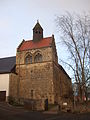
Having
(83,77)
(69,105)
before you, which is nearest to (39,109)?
(69,105)

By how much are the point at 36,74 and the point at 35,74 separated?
0.21m

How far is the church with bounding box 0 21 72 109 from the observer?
97.1ft

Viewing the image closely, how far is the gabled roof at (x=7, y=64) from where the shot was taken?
99.7 ft

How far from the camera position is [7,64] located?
33156 mm

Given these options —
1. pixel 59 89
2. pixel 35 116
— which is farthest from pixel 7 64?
pixel 35 116

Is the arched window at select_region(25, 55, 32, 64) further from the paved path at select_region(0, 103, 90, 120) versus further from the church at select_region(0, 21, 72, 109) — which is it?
the paved path at select_region(0, 103, 90, 120)

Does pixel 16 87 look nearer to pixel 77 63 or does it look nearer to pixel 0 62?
pixel 0 62

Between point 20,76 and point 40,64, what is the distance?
4877mm

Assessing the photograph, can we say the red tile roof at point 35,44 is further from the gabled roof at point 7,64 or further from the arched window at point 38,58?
the gabled roof at point 7,64

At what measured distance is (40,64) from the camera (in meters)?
31.3

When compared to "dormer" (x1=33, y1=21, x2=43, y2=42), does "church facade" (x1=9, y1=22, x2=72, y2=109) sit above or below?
below

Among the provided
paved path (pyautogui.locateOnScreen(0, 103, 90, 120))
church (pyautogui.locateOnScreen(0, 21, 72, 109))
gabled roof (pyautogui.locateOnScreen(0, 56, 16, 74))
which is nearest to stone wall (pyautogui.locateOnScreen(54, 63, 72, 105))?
church (pyautogui.locateOnScreen(0, 21, 72, 109))

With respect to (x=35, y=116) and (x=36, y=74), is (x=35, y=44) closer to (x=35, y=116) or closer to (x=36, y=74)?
(x=36, y=74)

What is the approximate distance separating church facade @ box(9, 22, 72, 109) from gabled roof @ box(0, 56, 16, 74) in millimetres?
1181
